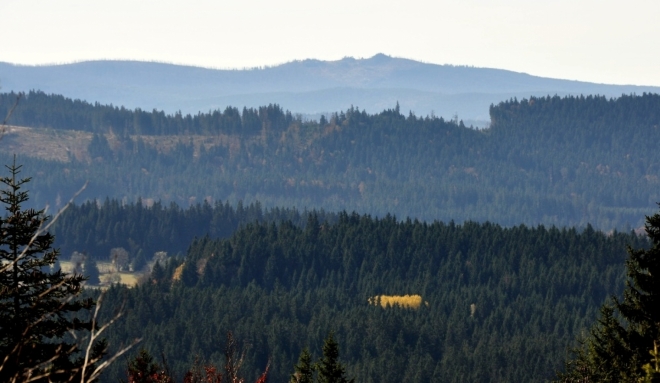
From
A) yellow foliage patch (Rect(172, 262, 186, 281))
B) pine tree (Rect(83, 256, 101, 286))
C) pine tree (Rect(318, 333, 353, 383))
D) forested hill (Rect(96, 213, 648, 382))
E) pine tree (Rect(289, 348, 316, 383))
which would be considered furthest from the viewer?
pine tree (Rect(83, 256, 101, 286))

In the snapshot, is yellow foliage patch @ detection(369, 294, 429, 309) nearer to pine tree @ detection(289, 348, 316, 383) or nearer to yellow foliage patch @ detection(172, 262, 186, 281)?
yellow foliage patch @ detection(172, 262, 186, 281)

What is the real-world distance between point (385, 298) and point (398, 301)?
7.62 feet

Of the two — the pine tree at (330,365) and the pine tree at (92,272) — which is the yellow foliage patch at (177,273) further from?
the pine tree at (330,365)

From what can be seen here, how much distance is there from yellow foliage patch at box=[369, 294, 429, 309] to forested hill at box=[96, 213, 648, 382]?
2.53ft

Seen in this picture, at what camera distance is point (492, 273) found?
179 metres

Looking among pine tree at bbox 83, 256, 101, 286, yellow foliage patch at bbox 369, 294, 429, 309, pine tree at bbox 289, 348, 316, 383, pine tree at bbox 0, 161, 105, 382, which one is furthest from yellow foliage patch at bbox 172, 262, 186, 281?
pine tree at bbox 0, 161, 105, 382

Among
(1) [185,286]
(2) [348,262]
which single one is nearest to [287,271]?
(2) [348,262]

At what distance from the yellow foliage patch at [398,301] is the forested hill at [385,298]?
0.77 metres

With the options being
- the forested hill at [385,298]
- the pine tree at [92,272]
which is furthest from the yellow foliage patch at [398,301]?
the pine tree at [92,272]

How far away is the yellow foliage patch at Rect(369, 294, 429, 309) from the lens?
154 meters

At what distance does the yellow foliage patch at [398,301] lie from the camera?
15375 cm

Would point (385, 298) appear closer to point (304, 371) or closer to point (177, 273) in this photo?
point (177, 273)

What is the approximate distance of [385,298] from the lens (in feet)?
523

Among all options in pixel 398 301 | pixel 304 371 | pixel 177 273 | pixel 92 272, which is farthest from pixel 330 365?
pixel 92 272
